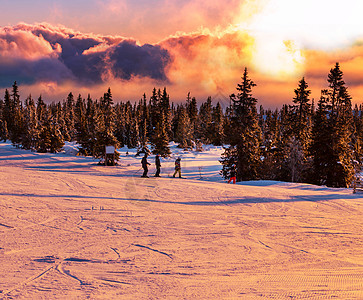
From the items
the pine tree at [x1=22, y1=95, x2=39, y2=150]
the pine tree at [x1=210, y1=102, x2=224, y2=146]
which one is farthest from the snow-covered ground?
the pine tree at [x1=210, y1=102, x2=224, y2=146]

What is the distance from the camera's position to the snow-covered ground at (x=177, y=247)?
485cm

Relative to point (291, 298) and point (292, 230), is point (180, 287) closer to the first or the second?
point (291, 298)

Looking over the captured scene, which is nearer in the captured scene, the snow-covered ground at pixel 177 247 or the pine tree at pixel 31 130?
the snow-covered ground at pixel 177 247

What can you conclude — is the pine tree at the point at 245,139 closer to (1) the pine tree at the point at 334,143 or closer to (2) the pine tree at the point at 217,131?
(1) the pine tree at the point at 334,143

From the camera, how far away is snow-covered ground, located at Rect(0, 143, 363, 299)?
15.9 ft

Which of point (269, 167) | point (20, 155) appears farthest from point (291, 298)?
point (20, 155)

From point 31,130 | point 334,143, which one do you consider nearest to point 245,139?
point 334,143

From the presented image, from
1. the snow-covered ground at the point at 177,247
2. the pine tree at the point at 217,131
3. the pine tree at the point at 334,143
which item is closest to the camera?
the snow-covered ground at the point at 177,247

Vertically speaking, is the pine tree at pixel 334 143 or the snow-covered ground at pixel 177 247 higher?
the pine tree at pixel 334 143

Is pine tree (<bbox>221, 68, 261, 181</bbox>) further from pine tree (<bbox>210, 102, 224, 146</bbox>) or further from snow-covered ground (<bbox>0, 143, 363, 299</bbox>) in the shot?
pine tree (<bbox>210, 102, 224, 146</bbox>)

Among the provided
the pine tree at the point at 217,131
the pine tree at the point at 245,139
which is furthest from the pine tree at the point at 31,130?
the pine tree at the point at 217,131

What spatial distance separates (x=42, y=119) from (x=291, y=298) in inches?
2285

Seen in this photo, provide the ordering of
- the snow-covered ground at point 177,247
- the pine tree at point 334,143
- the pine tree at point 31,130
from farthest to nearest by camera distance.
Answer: the pine tree at point 31,130 → the pine tree at point 334,143 → the snow-covered ground at point 177,247

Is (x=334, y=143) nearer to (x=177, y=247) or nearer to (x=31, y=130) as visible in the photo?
(x=177, y=247)
